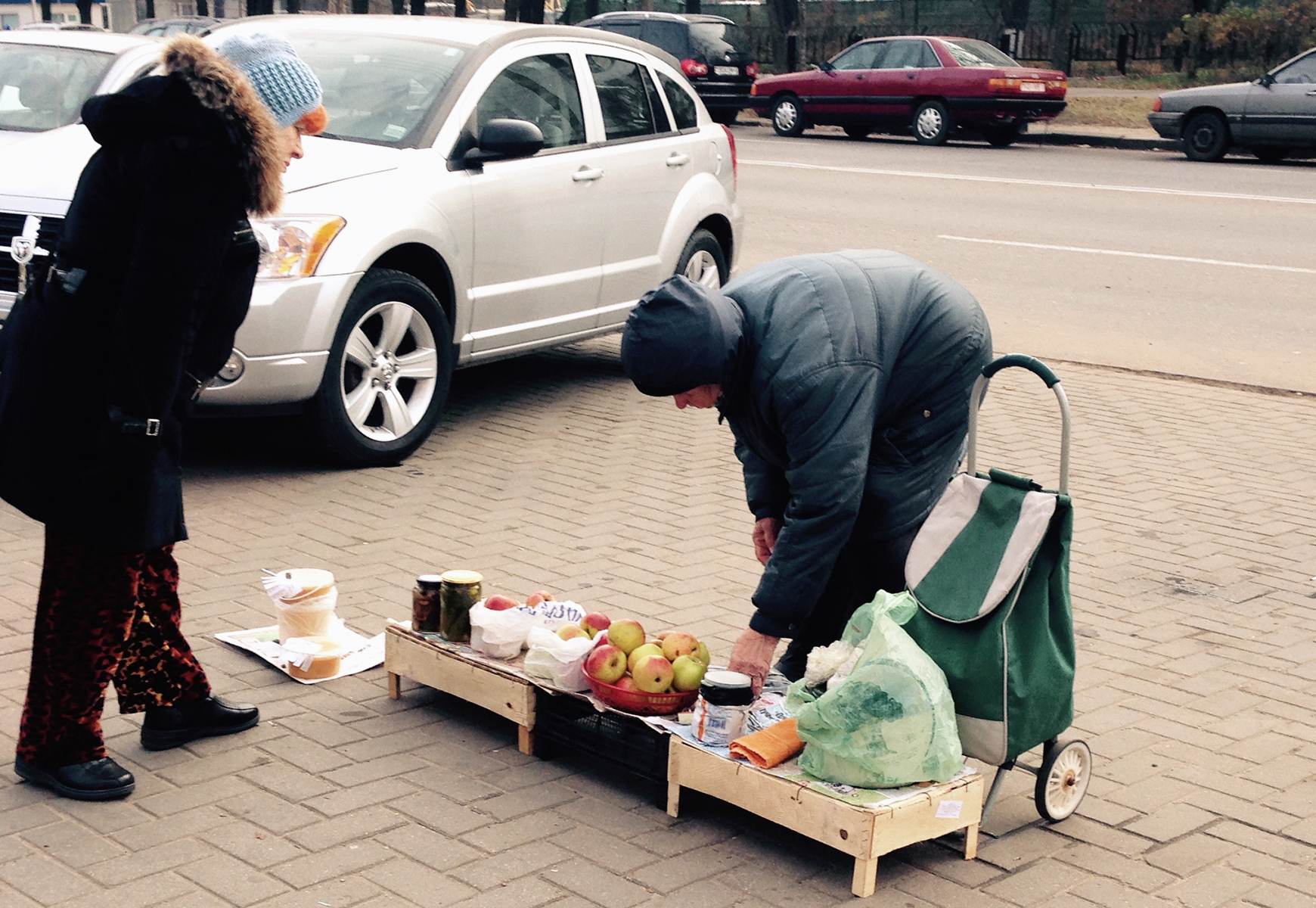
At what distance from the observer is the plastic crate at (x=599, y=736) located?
12.2 ft

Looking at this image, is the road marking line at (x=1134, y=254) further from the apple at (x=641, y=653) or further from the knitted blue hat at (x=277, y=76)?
the knitted blue hat at (x=277, y=76)

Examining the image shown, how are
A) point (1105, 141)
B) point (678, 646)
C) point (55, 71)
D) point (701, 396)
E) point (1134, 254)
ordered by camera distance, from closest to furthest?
point (701, 396) < point (678, 646) < point (55, 71) < point (1134, 254) < point (1105, 141)

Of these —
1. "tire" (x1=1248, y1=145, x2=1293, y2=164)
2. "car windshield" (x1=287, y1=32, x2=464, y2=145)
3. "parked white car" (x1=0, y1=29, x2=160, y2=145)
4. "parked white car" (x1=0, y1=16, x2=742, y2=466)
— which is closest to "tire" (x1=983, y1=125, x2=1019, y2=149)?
"tire" (x1=1248, y1=145, x2=1293, y2=164)

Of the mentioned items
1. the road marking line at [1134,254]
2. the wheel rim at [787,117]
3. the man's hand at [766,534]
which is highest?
the wheel rim at [787,117]

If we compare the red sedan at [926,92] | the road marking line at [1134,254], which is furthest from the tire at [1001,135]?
the road marking line at [1134,254]

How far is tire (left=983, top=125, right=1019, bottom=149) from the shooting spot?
76.1 feet

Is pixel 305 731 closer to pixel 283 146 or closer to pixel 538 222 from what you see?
pixel 283 146

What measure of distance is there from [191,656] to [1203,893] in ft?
8.46

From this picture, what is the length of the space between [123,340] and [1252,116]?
19410 mm

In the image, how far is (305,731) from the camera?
4.07 metres

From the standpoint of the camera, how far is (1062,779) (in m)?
3.66

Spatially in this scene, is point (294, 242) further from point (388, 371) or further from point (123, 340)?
point (123, 340)

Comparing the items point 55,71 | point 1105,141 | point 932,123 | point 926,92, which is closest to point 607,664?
point 55,71

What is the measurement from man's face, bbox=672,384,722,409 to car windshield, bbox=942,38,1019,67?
2066 centimetres
